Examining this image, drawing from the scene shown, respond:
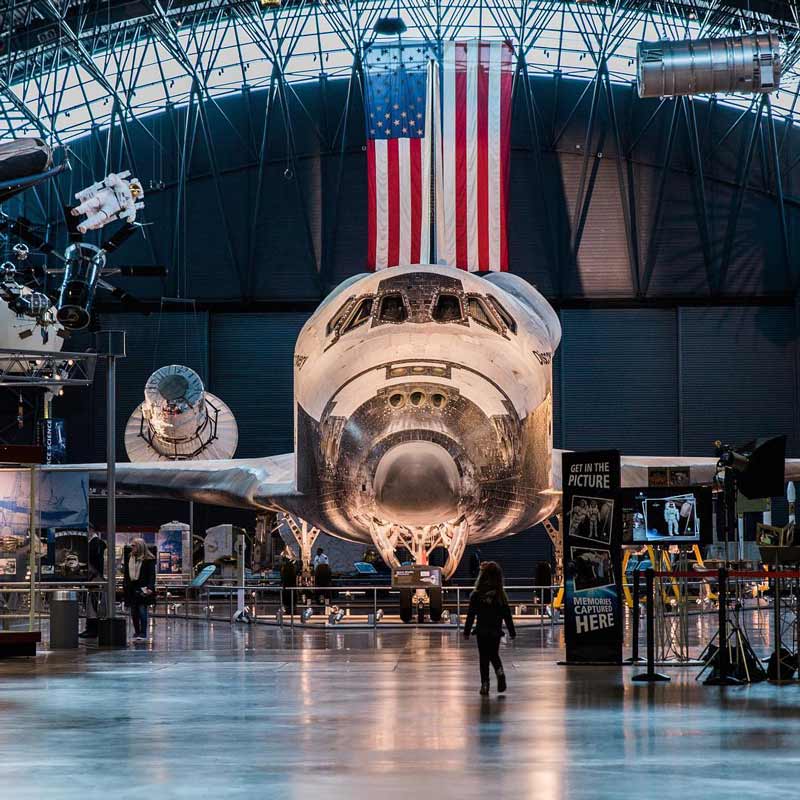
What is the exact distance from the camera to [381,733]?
7109 mm

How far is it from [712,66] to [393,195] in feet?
25.4

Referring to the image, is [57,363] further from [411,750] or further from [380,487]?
[411,750]

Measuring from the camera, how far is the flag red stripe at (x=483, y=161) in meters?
26.6

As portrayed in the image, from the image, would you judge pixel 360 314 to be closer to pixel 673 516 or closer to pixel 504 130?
pixel 673 516

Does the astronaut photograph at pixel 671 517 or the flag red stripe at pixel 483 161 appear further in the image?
the flag red stripe at pixel 483 161

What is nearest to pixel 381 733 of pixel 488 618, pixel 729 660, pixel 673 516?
pixel 488 618

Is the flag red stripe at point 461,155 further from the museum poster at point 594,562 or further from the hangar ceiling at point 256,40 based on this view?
the museum poster at point 594,562

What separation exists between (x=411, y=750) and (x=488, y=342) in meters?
8.99

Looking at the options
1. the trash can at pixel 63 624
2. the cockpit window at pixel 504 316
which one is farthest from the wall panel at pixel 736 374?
the trash can at pixel 63 624

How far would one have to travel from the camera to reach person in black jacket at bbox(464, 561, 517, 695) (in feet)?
30.7

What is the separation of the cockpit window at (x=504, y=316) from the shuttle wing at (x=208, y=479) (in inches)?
186

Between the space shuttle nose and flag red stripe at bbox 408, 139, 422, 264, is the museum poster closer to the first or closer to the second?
the space shuttle nose

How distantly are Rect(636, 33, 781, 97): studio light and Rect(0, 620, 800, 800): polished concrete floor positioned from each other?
1257 centimetres

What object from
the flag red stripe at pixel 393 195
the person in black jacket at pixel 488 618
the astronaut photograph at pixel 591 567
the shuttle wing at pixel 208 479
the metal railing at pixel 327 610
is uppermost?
the flag red stripe at pixel 393 195
